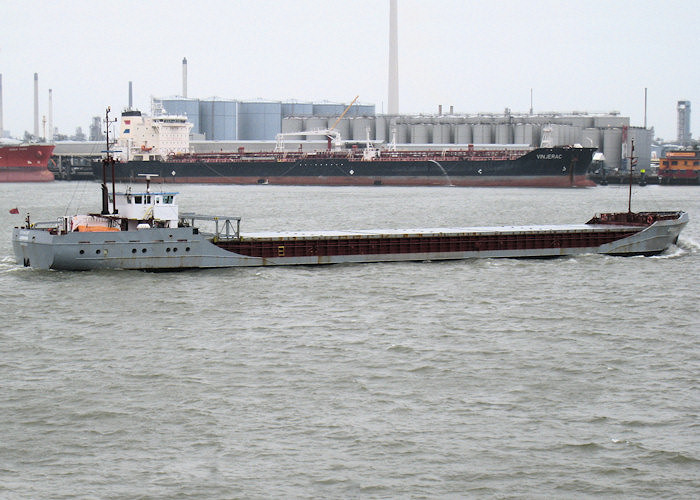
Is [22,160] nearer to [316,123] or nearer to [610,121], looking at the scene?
[316,123]

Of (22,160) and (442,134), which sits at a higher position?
(442,134)

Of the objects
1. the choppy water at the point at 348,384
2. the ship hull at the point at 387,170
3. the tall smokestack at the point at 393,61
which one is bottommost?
the choppy water at the point at 348,384

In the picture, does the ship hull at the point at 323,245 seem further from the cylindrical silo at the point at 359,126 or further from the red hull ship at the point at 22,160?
the cylindrical silo at the point at 359,126

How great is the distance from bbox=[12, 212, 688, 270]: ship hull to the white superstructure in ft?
327

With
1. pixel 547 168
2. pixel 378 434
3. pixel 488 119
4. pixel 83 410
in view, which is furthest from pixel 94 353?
pixel 488 119

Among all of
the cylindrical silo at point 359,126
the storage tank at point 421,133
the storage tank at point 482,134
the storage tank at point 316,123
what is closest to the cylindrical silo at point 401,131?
the storage tank at point 421,133

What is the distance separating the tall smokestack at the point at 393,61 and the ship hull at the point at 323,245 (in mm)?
126622

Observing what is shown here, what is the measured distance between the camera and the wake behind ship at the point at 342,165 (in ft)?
388

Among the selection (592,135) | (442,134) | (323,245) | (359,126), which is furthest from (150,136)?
(323,245)

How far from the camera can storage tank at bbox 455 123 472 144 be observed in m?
161

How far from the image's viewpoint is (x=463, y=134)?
529 ft

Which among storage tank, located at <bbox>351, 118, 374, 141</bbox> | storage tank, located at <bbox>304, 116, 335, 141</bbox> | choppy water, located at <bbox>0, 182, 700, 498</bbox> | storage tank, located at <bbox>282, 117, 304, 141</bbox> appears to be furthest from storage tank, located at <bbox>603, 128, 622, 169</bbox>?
choppy water, located at <bbox>0, 182, 700, 498</bbox>

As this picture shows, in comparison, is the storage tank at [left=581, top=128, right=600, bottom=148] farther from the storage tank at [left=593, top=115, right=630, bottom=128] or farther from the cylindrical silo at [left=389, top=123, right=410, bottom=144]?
the cylindrical silo at [left=389, top=123, right=410, bottom=144]

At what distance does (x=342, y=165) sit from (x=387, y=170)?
264 inches
